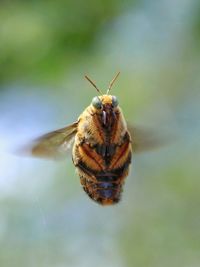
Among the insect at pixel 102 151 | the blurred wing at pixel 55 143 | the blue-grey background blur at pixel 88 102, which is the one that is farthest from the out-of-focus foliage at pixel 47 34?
the insect at pixel 102 151

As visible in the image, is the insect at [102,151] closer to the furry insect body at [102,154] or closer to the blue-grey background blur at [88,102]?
the furry insect body at [102,154]

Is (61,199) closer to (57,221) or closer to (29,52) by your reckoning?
(57,221)

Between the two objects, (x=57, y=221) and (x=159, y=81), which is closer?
(x=57, y=221)

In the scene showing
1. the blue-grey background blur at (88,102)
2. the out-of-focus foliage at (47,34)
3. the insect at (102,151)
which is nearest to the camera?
the insect at (102,151)

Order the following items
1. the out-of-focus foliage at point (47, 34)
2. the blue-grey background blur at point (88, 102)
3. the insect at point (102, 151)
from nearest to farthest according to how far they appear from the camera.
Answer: the insect at point (102, 151)
the blue-grey background blur at point (88, 102)
the out-of-focus foliage at point (47, 34)

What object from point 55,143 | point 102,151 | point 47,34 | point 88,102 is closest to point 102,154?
point 102,151

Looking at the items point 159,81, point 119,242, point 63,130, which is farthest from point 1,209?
point 63,130

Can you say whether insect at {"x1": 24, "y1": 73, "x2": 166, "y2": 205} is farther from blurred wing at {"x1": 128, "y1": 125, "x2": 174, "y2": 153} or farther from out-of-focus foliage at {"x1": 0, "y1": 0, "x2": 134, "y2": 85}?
out-of-focus foliage at {"x1": 0, "y1": 0, "x2": 134, "y2": 85}

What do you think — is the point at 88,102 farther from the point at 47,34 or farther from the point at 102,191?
the point at 102,191
